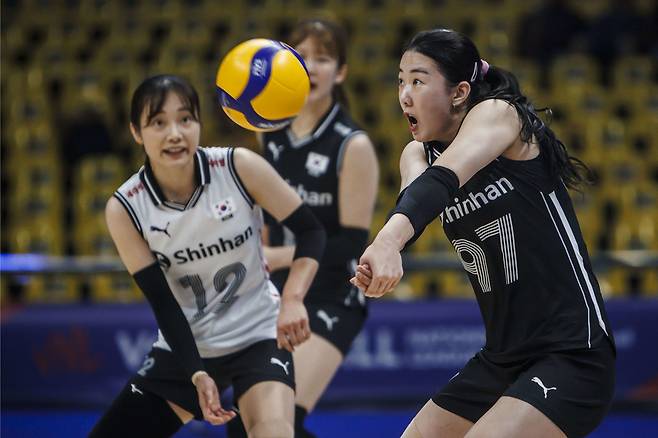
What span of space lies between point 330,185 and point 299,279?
795mm

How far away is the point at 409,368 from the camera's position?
652 cm

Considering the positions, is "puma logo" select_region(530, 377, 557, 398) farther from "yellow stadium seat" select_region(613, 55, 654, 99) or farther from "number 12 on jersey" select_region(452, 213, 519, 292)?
"yellow stadium seat" select_region(613, 55, 654, 99)

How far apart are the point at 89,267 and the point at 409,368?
2.23 metres

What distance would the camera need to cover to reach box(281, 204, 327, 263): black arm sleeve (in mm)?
3580

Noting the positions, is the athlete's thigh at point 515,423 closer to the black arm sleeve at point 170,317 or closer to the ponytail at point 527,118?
the ponytail at point 527,118

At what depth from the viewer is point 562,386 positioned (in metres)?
2.82

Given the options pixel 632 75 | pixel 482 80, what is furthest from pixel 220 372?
pixel 632 75

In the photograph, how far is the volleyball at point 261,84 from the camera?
3.51 meters

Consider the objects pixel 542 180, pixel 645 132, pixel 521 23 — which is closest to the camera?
pixel 542 180

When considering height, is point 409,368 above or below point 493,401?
below

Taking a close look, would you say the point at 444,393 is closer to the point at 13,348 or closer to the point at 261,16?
the point at 13,348

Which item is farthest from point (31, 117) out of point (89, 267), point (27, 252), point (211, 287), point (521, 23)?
point (211, 287)

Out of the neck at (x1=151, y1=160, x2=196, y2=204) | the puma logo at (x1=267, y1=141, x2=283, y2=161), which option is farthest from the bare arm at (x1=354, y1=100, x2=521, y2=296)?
the puma logo at (x1=267, y1=141, x2=283, y2=161)

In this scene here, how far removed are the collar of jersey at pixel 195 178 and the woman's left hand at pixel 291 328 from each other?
52cm
